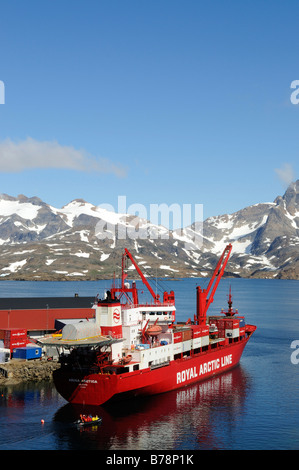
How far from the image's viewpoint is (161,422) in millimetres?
46750

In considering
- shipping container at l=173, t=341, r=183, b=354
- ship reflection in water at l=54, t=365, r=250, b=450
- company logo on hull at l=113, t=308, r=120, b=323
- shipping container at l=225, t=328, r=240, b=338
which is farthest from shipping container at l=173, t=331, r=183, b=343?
shipping container at l=225, t=328, r=240, b=338

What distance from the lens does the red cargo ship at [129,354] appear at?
4853 cm

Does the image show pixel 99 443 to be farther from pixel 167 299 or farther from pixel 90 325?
pixel 167 299

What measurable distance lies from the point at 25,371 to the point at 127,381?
19.4 meters

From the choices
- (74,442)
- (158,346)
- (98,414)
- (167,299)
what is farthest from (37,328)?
(74,442)

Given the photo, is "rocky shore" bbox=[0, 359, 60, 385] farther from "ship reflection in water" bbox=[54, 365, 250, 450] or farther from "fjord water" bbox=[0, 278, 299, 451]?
"ship reflection in water" bbox=[54, 365, 250, 450]

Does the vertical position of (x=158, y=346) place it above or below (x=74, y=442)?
above

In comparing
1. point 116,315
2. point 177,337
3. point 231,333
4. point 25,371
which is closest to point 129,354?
point 116,315

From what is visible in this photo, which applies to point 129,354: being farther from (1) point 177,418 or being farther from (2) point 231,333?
(2) point 231,333

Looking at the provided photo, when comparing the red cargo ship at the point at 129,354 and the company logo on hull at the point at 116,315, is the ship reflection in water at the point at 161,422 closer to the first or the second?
the red cargo ship at the point at 129,354

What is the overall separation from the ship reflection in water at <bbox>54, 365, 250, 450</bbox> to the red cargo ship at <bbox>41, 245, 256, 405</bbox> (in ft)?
4.48

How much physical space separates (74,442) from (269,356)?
4854 cm

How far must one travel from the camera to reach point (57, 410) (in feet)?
163

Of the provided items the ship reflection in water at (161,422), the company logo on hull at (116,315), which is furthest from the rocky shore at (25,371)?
the company logo on hull at (116,315)
